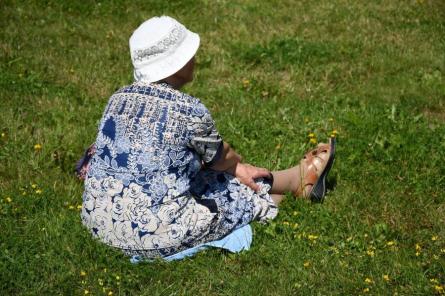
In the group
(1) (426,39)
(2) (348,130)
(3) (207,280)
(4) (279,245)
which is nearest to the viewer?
(3) (207,280)

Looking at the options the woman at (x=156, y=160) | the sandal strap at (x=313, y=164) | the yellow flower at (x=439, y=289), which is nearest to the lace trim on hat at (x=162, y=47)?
the woman at (x=156, y=160)

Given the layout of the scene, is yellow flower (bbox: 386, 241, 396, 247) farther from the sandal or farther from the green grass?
the sandal

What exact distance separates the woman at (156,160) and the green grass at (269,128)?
0.19 meters

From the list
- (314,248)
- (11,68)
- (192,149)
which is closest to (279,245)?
(314,248)

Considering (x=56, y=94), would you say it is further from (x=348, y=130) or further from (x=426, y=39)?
(x=426, y=39)

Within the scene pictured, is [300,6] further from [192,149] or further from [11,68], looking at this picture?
[192,149]

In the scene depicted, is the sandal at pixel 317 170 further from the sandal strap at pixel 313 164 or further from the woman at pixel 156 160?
the woman at pixel 156 160

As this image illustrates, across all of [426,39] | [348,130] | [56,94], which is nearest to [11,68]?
[56,94]

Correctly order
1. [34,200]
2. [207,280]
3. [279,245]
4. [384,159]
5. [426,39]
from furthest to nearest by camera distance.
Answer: [426,39] < [384,159] < [34,200] < [279,245] < [207,280]

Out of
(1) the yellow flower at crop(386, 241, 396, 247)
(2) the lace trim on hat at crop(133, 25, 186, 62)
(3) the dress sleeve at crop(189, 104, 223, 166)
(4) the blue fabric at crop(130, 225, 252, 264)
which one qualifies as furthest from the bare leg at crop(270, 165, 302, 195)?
(2) the lace trim on hat at crop(133, 25, 186, 62)

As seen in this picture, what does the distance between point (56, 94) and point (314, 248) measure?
350cm

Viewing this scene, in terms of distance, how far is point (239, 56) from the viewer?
27.2ft

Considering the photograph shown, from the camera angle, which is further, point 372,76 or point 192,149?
point 372,76

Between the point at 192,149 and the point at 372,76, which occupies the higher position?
the point at 192,149
